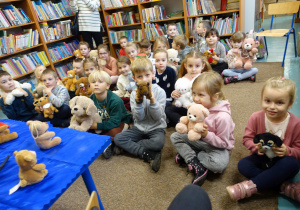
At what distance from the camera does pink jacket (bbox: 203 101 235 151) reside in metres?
1.40

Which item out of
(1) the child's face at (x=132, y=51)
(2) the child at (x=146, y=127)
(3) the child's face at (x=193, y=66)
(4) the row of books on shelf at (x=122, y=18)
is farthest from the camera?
(4) the row of books on shelf at (x=122, y=18)

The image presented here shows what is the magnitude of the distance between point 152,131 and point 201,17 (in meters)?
3.04

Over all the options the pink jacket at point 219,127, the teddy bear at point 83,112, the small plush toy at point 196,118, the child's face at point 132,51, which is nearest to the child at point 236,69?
the child's face at point 132,51

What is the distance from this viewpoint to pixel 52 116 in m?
2.38

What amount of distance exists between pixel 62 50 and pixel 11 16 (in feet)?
3.45

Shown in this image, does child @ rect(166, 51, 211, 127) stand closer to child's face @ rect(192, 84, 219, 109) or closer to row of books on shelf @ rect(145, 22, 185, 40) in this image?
child's face @ rect(192, 84, 219, 109)

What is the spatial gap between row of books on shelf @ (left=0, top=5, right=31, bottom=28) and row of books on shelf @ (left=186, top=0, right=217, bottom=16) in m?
2.95

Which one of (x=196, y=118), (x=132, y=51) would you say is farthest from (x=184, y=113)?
(x=132, y=51)

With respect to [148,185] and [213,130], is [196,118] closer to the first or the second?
[213,130]

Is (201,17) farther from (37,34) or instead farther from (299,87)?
(37,34)

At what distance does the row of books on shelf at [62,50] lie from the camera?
163 inches

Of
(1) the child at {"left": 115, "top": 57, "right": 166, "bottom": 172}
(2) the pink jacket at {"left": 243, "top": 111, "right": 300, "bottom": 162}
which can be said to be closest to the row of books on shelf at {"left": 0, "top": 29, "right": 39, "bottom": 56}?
(1) the child at {"left": 115, "top": 57, "right": 166, "bottom": 172}

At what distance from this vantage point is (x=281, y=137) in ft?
4.12

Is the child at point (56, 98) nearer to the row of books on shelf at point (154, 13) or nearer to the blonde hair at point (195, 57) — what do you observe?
the blonde hair at point (195, 57)
